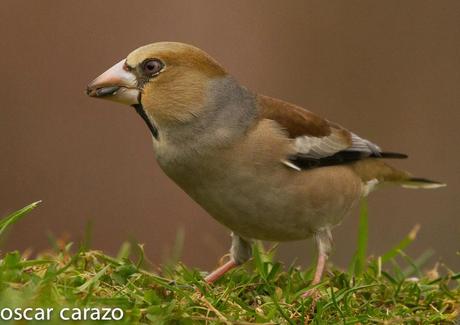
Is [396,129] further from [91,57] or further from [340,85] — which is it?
[91,57]

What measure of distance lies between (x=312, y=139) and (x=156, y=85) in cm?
115

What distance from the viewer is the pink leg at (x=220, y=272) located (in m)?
5.29

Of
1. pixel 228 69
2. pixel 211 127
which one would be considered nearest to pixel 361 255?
pixel 211 127

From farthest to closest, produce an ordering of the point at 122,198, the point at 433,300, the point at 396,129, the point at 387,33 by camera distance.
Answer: the point at 387,33
the point at 396,129
the point at 122,198
the point at 433,300

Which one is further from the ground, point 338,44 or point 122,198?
point 338,44

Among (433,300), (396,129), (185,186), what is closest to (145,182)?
(396,129)

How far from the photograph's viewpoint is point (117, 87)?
532cm

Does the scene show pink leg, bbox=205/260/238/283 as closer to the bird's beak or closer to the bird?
the bird

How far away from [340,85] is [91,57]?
9.97ft

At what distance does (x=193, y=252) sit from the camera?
→ 10.3 meters

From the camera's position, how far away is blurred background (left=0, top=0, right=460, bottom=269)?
9688 millimetres

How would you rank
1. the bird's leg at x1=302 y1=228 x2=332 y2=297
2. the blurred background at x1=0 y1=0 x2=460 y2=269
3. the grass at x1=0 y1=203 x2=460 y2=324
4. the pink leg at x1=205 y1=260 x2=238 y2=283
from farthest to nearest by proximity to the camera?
the blurred background at x1=0 y1=0 x2=460 y2=269 → the bird's leg at x1=302 y1=228 x2=332 y2=297 → the pink leg at x1=205 y1=260 x2=238 y2=283 → the grass at x1=0 y1=203 x2=460 y2=324

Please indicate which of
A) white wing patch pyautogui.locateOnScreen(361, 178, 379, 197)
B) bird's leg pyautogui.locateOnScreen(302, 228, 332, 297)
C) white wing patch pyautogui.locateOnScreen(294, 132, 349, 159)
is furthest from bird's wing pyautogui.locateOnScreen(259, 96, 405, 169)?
bird's leg pyautogui.locateOnScreen(302, 228, 332, 297)

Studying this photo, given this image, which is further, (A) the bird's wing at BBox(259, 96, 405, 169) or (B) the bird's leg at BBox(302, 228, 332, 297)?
(A) the bird's wing at BBox(259, 96, 405, 169)
